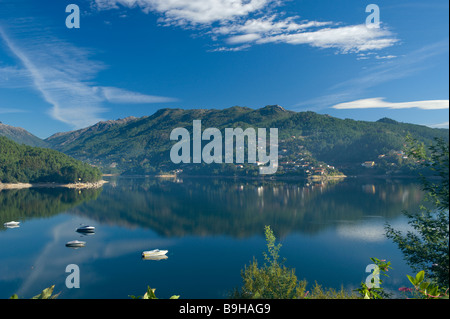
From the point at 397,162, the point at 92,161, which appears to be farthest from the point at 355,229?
the point at 92,161

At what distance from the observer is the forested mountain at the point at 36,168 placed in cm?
7475

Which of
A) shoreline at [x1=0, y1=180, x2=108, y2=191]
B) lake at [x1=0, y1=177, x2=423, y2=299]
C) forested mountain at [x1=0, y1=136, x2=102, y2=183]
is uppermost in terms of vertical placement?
forested mountain at [x1=0, y1=136, x2=102, y2=183]

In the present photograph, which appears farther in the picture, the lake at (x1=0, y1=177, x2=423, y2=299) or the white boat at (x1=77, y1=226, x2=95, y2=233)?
the white boat at (x1=77, y1=226, x2=95, y2=233)

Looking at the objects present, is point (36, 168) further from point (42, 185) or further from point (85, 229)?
point (85, 229)

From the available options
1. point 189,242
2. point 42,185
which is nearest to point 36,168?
point 42,185

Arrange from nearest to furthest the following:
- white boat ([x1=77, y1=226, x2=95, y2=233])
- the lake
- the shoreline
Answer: the lake
white boat ([x1=77, y1=226, x2=95, y2=233])
the shoreline

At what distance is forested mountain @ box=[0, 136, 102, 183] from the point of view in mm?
74750

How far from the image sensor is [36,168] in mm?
78125

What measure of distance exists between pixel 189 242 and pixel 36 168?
67.8m

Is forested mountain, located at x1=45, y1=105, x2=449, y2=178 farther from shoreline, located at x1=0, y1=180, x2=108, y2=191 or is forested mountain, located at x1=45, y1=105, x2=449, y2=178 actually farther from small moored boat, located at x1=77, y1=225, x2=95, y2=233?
small moored boat, located at x1=77, y1=225, x2=95, y2=233

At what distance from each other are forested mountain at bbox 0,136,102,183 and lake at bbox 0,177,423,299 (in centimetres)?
2372

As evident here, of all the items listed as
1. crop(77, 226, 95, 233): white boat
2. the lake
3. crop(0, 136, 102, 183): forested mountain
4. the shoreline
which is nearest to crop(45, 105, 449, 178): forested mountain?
the lake
